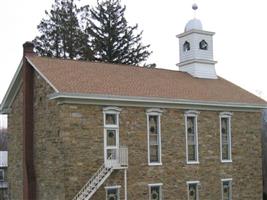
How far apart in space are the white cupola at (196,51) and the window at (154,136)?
7.86m

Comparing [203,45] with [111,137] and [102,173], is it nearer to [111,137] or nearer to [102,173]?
[111,137]

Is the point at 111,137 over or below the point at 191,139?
over

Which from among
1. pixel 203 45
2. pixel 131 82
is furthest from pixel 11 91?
pixel 203 45

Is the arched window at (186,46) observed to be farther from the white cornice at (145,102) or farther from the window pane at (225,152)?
the window pane at (225,152)

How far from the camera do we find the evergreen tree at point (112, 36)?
50.6 metres

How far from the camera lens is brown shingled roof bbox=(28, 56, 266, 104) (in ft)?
83.3

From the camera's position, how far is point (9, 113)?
30156mm

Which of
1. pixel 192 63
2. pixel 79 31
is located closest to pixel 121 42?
pixel 79 31

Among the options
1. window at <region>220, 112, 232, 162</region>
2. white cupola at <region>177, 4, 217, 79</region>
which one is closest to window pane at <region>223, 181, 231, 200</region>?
window at <region>220, 112, 232, 162</region>

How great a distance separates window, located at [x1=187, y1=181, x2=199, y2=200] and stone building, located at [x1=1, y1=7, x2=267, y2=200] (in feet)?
0.17

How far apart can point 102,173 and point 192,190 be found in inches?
248

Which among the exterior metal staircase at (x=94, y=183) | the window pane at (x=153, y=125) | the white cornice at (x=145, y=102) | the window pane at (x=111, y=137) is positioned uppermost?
the white cornice at (x=145, y=102)

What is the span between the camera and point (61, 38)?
49.8 m

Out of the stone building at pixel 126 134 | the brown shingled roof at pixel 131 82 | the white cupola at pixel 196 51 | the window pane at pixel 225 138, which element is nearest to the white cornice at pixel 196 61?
the white cupola at pixel 196 51
